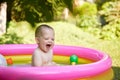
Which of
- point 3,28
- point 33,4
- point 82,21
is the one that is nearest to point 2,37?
point 3,28

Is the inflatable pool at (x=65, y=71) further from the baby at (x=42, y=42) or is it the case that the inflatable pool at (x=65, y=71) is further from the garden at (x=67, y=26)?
the garden at (x=67, y=26)

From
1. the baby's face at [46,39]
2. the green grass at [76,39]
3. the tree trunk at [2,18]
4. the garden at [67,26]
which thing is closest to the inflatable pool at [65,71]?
the baby's face at [46,39]

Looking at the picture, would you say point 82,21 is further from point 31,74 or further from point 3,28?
point 31,74

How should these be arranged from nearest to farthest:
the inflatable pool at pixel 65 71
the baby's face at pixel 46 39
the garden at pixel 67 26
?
the inflatable pool at pixel 65 71 → the baby's face at pixel 46 39 → the garden at pixel 67 26

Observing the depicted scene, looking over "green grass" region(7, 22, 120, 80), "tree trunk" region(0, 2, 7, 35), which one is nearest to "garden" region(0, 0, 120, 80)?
"green grass" region(7, 22, 120, 80)

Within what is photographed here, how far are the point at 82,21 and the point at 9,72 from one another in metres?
6.44

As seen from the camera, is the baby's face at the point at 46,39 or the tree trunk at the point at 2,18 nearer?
the baby's face at the point at 46,39

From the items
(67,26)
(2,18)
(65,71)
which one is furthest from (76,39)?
(65,71)

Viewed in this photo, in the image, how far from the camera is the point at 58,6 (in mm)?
9102

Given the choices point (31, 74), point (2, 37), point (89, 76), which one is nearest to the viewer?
point (31, 74)

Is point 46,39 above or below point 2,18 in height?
below

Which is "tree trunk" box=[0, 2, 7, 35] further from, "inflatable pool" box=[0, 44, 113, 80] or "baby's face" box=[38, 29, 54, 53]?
"baby's face" box=[38, 29, 54, 53]

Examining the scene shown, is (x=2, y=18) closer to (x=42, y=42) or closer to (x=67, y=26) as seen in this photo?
(x=67, y=26)

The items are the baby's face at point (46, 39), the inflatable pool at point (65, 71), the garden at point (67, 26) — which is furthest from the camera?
the garden at point (67, 26)
